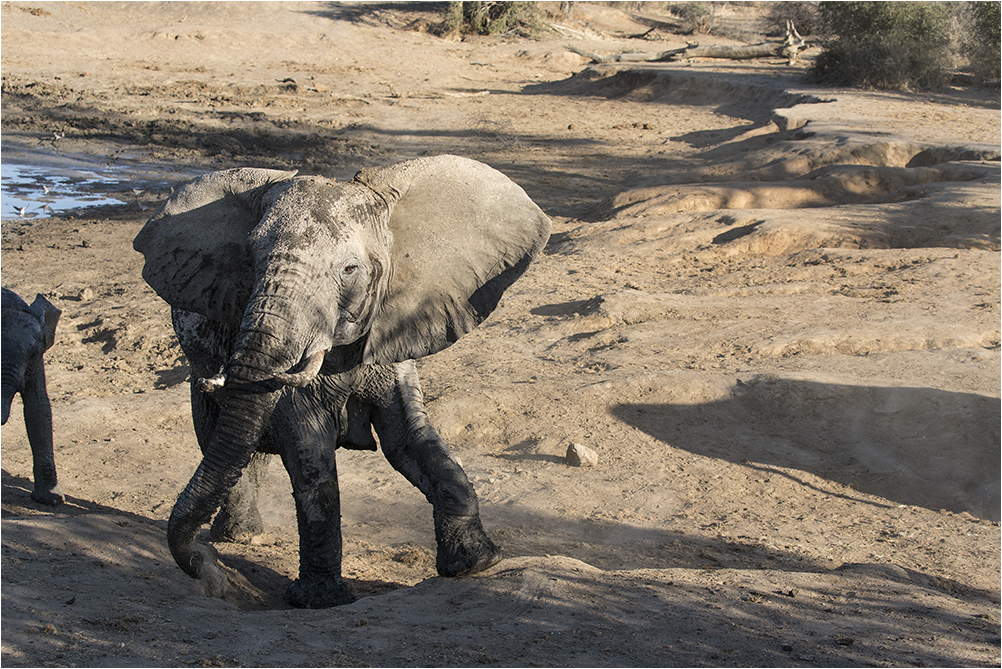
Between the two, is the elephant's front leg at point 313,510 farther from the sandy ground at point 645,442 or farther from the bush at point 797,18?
the bush at point 797,18

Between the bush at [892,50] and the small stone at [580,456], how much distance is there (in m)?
16.8

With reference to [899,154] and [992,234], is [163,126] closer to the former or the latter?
[899,154]

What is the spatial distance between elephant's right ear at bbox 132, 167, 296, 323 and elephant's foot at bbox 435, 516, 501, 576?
4.01 ft

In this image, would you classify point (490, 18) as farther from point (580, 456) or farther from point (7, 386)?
point (7, 386)

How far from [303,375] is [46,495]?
8.68 ft

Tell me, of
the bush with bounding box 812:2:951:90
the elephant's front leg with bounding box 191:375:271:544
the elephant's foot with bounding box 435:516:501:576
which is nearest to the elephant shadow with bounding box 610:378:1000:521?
the elephant's foot with bounding box 435:516:501:576

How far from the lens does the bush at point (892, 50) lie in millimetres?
19141

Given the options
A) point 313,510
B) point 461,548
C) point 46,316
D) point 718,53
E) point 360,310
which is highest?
point 718,53

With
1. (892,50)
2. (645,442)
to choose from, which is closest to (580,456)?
(645,442)

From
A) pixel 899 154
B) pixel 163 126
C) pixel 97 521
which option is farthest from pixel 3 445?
pixel 163 126

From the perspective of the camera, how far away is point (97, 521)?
3.89 m

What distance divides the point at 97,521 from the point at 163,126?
14220 mm

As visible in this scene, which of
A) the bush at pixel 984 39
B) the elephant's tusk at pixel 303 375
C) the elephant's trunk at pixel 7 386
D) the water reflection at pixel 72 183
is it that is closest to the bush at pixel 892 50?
the bush at pixel 984 39

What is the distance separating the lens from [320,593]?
368cm
